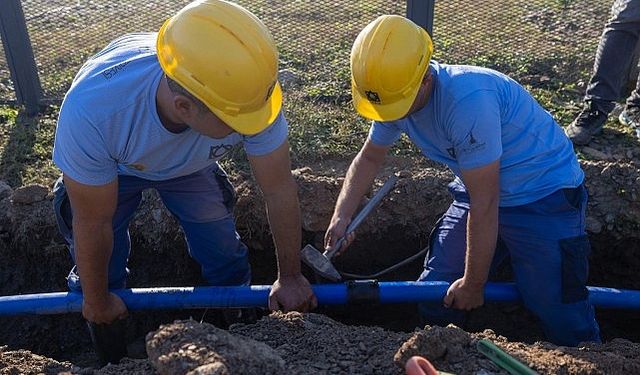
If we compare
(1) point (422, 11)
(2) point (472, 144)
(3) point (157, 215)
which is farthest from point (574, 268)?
(1) point (422, 11)

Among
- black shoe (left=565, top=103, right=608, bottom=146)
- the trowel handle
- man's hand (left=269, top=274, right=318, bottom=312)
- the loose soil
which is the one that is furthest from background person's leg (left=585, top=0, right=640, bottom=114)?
man's hand (left=269, top=274, right=318, bottom=312)

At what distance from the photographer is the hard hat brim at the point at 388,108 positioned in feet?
8.77

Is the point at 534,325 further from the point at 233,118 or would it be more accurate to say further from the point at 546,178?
the point at 233,118

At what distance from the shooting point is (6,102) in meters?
5.25

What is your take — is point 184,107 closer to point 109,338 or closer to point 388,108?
point 388,108

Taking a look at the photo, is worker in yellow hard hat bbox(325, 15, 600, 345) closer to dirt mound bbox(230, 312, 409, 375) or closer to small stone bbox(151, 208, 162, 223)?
dirt mound bbox(230, 312, 409, 375)

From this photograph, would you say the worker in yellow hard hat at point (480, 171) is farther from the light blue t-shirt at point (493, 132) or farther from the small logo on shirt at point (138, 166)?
the small logo on shirt at point (138, 166)

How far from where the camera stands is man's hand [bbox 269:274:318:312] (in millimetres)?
2961

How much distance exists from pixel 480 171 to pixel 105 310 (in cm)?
182

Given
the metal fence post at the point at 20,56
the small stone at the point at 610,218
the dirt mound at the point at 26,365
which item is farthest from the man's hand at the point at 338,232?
the metal fence post at the point at 20,56

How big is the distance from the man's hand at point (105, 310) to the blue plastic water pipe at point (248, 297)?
0.08m

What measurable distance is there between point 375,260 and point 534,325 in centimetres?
108

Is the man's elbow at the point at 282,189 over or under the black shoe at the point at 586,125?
over

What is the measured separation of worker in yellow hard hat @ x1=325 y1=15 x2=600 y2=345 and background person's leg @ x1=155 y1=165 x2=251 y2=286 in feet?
1.79
